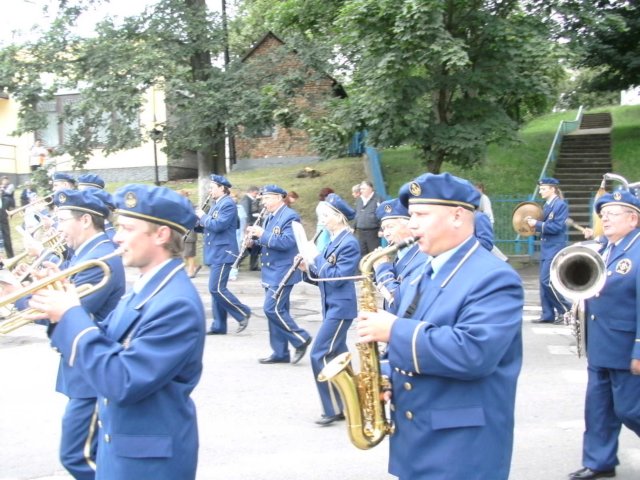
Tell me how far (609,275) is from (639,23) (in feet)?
55.2

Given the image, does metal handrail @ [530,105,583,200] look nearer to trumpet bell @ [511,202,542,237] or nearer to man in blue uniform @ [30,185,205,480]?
trumpet bell @ [511,202,542,237]

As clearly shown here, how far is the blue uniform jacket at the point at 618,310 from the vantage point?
5281 mm

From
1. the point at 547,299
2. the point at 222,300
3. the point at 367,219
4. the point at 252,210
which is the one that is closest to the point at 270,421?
the point at 222,300

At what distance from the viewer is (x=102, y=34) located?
56.3 feet

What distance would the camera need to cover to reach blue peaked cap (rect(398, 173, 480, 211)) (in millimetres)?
3307

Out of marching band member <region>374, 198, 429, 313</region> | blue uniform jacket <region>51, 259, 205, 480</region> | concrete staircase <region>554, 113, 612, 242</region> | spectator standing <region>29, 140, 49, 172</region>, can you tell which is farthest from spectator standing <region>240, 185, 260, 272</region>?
blue uniform jacket <region>51, 259, 205, 480</region>

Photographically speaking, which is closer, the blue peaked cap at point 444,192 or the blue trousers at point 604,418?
the blue peaked cap at point 444,192

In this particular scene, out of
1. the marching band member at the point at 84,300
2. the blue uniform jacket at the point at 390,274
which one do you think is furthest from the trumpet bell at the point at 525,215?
the marching band member at the point at 84,300

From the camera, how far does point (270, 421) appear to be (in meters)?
6.89

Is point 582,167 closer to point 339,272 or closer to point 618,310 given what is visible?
point 339,272

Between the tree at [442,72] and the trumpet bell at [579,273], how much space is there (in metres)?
8.82

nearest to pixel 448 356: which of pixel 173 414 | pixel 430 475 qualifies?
pixel 430 475

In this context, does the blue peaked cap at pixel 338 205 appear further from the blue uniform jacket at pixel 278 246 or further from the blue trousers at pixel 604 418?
the blue trousers at pixel 604 418

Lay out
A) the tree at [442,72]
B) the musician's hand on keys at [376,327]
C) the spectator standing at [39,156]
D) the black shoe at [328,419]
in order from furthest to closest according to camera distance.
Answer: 1. the spectator standing at [39,156]
2. the tree at [442,72]
3. the black shoe at [328,419]
4. the musician's hand on keys at [376,327]
